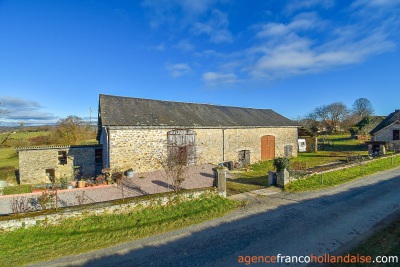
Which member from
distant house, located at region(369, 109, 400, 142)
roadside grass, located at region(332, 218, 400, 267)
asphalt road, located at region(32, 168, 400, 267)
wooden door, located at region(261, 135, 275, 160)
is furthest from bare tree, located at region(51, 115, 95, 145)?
distant house, located at region(369, 109, 400, 142)

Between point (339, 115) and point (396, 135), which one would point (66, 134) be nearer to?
point (396, 135)

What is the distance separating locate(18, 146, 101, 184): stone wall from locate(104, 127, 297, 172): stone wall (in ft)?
13.9

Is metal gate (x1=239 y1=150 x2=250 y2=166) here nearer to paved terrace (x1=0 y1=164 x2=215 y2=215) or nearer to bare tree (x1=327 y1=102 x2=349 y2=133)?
paved terrace (x1=0 y1=164 x2=215 y2=215)

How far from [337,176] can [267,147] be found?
944cm

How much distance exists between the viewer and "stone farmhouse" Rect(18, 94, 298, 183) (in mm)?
14836

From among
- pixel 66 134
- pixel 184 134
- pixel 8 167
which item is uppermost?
pixel 66 134

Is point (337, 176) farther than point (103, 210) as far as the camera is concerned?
Yes

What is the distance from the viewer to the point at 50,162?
53.8 feet

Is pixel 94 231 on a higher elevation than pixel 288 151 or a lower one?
lower

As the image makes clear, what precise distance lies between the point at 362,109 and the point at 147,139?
67458mm

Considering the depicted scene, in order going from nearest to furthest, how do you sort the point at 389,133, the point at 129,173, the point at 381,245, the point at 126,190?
the point at 381,245 → the point at 126,190 → the point at 129,173 → the point at 389,133

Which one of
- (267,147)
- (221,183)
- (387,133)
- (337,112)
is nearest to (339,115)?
(337,112)

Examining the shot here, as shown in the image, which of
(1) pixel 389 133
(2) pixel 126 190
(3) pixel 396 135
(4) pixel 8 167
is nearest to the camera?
(2) pixel 126 190

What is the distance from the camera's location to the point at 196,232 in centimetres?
686
